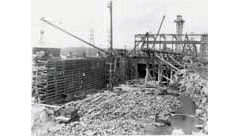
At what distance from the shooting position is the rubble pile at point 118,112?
3.53 meters

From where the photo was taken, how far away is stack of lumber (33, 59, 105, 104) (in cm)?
358

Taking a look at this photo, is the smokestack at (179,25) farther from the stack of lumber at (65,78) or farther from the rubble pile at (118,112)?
the stack of lumber at (65,78)

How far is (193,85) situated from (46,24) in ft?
8.29

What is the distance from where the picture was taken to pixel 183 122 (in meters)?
3.68

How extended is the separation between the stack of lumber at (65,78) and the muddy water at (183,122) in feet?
3.84

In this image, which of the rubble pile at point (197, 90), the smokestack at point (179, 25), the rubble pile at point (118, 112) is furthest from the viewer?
the smokestack at point (179, 25)

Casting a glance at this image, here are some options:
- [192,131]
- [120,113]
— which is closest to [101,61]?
[120,113]

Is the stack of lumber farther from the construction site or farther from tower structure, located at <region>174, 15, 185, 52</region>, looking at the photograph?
tower structure, located at <region>174, 15, 185, 52</region>

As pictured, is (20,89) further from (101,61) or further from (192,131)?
(192,131)

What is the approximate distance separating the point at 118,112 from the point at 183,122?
1022 millimetres

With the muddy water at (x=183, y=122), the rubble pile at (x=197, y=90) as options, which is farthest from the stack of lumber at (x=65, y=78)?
the rubble pile at (x=197, y=90)

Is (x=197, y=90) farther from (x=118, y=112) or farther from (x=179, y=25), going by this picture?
(x=118, y=112)

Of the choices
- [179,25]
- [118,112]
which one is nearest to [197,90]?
[179,25]

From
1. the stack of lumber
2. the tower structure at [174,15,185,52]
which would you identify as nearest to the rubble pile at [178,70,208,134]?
the tower structure at [174,15,185,52]
